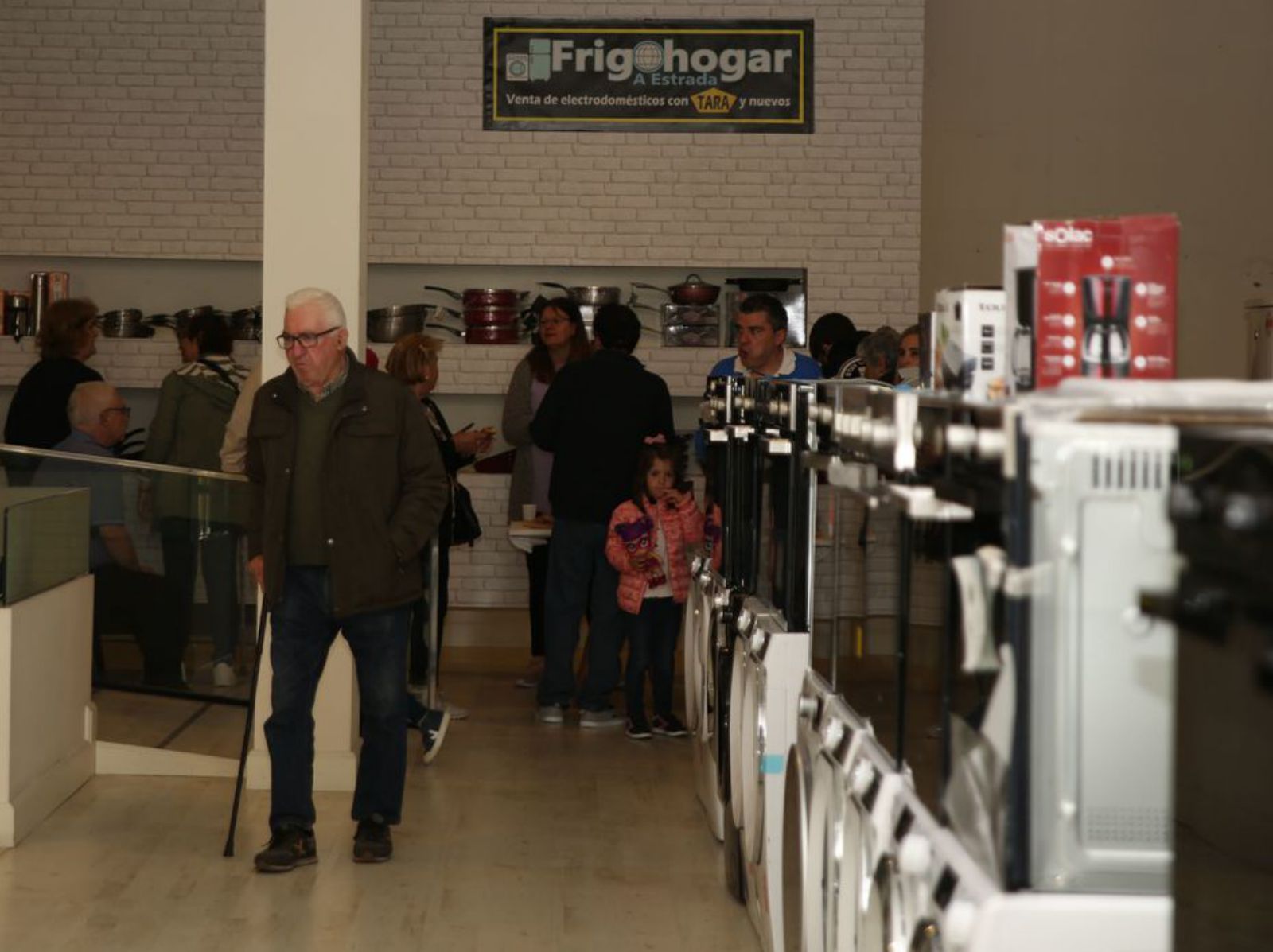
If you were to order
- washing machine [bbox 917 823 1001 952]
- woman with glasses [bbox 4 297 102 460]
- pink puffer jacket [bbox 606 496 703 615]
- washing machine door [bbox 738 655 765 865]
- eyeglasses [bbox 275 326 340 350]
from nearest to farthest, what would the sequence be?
washing machine [bbox 917 823 1001 952]
washing machine door [bbox 738 655 765 865]
eyeglasses [bbox 275 326 340 350]
pink puffer jacket [bbox 606 496 703 615]
woman with glasses [bbox 4 297 102 460]

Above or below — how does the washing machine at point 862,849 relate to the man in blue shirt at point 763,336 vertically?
below

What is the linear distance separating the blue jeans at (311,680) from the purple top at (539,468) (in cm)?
315

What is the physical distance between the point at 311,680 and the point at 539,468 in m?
3.42

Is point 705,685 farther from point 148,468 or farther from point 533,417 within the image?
point 533,417

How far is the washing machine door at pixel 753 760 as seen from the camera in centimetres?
382

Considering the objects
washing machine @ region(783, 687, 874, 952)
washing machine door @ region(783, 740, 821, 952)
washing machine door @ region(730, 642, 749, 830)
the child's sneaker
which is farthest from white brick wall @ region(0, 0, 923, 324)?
washing machine @ region(783, 687, 874, 952)

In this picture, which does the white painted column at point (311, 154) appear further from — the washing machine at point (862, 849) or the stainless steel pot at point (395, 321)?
the washing machine at point (862, 849)

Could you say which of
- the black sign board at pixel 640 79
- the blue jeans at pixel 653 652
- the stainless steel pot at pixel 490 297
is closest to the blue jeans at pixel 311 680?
the blue jeans at pixel 653 652

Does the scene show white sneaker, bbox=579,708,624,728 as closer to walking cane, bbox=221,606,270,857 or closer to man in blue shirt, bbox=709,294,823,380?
man in blue shirt, bbox=709,294,823,380

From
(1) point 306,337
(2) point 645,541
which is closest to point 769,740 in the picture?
(1) point 306,337

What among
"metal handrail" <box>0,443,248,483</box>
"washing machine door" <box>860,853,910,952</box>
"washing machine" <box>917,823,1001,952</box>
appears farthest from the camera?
"metal handrail" <box>0,443,248,483</box>

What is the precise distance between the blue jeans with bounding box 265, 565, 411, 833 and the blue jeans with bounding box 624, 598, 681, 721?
5.94 ft

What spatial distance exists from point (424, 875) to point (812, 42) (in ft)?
17.9

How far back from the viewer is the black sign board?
899cm
